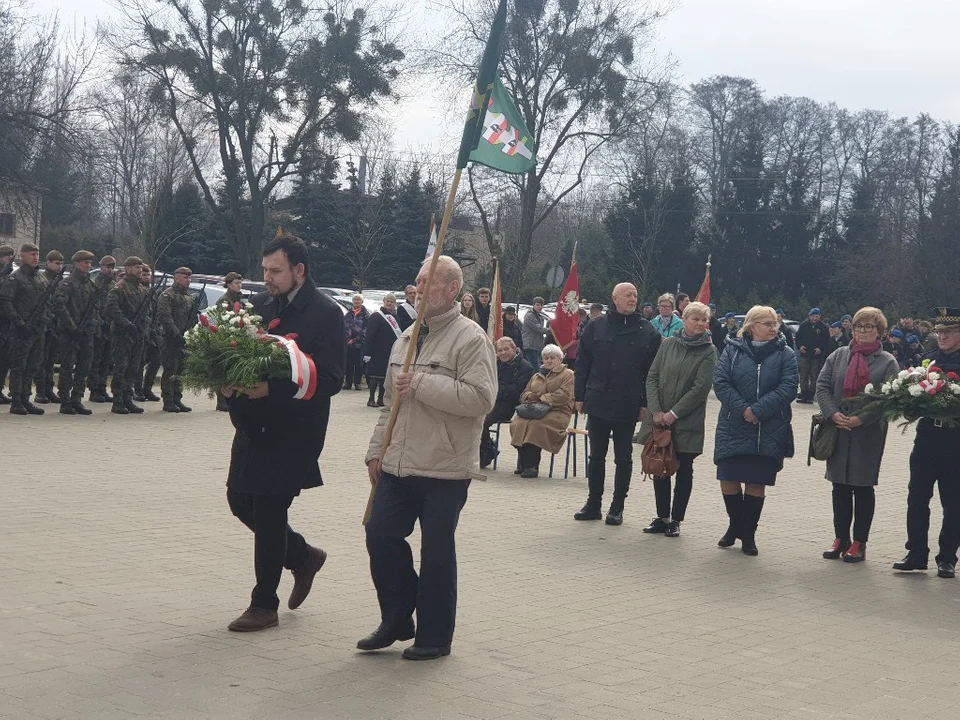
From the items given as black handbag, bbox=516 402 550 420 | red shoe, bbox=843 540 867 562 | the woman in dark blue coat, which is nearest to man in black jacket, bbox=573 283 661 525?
the woman in dark blue coat

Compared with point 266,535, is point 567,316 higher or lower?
higher

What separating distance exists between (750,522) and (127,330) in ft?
37.8

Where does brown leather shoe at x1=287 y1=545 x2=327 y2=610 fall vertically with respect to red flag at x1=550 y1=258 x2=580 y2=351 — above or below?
below

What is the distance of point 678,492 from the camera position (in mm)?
10594

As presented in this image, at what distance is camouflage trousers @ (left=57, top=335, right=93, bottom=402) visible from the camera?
57.9 ft

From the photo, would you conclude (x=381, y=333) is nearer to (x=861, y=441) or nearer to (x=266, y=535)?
(x=861, y=441)

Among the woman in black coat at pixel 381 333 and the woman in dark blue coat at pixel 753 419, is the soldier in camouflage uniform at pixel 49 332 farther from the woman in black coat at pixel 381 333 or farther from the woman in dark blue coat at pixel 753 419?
the woman in dark blue coat at pixel 753 419

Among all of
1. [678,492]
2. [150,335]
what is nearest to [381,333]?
[150,335]

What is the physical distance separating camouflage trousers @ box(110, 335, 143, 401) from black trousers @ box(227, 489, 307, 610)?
12.4 m

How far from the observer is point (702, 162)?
67.2 meters

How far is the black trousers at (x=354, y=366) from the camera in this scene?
83.7 ft

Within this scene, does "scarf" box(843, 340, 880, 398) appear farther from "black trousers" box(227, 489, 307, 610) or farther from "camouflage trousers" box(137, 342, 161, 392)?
"camouflage trousers" box(137, 342, 161, 392)

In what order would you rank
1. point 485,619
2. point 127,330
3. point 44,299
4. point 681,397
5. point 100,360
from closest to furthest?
point 485,619, point 681,397, point 44,299, point 127,330, point 100,360

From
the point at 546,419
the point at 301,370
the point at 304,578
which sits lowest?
the point at 304,578
